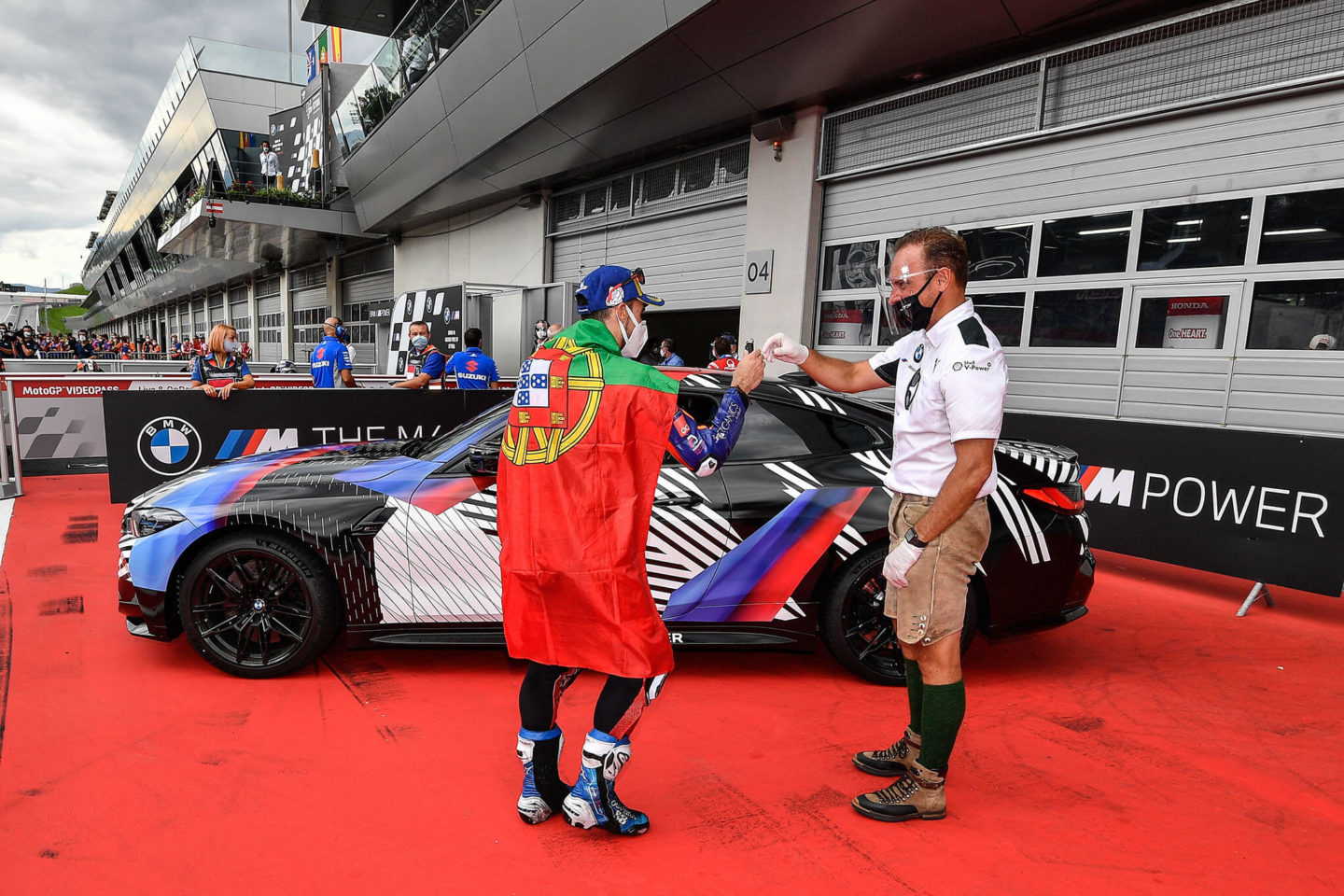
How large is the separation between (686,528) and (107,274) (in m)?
85.5

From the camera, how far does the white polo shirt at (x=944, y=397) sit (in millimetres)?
2352

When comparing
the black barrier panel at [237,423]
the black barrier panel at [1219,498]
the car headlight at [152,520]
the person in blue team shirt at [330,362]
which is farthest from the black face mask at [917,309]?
the person in blue team shirt at [330,362]

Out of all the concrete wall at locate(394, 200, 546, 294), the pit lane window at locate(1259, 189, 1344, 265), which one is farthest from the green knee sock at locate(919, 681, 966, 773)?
the concrete wall at locate(394, 200, 546, 294)

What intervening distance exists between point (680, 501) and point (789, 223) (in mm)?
7692

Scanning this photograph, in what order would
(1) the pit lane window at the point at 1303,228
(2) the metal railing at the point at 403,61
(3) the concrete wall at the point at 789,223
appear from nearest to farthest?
(1) the pit lane window at the point at 1303,228, (3) the concrete wall at the point at 789,223, (2) the metal railing at the point at 403,61

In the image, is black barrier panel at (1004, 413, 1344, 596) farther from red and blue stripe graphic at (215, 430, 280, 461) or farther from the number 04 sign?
red and blue stripe graphic at (215, 430, 280, 461)

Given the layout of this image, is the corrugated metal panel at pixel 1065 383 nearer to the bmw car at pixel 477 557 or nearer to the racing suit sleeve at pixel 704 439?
the bmw car at pixel 477 557

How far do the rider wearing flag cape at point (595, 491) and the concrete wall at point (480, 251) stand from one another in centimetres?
1415

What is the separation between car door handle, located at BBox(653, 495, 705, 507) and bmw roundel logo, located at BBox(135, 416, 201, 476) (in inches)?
220

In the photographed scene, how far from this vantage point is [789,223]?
33.9 ft

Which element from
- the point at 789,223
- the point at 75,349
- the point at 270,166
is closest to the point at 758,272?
the point at 789,223

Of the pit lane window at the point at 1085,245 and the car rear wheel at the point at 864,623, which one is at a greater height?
the pit lane window at the point at 1085,245

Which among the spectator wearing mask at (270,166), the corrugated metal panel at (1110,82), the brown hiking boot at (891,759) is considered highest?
the spectator wearing mask at (270,166)

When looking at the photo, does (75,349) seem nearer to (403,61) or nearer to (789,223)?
(403,61)
